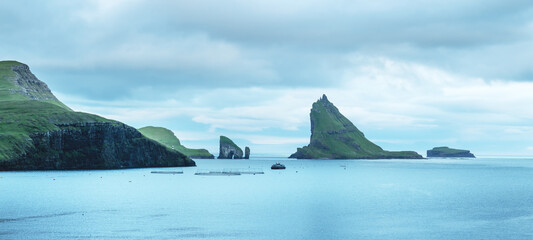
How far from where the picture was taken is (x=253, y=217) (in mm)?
102812

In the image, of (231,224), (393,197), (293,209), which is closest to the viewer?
(231,224)

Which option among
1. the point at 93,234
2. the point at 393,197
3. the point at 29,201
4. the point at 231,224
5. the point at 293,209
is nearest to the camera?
the point at 93,234

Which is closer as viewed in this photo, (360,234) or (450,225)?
(360,234)

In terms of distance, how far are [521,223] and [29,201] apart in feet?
354

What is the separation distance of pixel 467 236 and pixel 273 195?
78.1 metres

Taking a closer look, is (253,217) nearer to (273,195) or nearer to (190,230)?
(190,230)

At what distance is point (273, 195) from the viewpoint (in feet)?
506

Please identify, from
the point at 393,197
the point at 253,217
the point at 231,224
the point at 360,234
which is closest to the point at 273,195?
the point at 393,197

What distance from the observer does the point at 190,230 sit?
281 ft

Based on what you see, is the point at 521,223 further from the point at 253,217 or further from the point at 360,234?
the point at 253,217

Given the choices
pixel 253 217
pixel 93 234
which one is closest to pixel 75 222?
pixel 93 234

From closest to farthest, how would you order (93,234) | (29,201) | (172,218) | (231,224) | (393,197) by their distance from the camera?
(93,234), (231,224), (172,218), (29,201), (393,197)

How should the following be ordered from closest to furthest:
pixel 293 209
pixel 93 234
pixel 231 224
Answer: pixel 93 234
pixel 231 224
pixel 293 209

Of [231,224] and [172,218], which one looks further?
[172,218]
